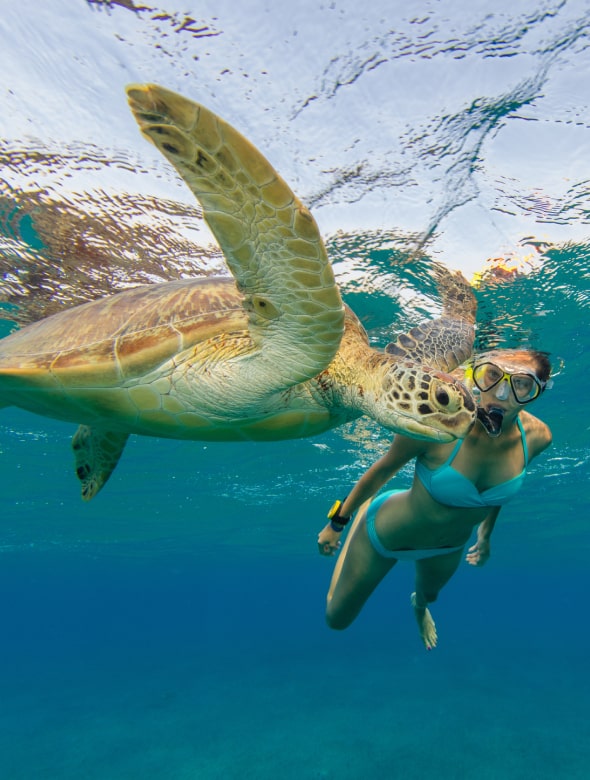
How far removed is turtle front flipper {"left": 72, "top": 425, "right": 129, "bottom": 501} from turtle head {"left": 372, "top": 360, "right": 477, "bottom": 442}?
3486 mm

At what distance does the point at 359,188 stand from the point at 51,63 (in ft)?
10.7

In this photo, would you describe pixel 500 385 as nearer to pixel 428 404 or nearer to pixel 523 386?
pixel 523 386

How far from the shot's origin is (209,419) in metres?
3.79

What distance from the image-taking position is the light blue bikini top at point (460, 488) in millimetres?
3900

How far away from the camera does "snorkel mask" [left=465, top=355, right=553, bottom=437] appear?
3506 mm

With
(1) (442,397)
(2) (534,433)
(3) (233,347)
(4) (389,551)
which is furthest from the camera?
(4) (389,551)

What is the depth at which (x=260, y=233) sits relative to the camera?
2262 millimetres

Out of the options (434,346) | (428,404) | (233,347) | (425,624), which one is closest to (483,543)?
(425,624)

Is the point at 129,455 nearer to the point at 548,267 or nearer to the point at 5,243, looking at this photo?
the point at 5,243

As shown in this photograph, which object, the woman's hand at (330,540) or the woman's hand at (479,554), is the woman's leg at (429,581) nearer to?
the woman's hand at (479,554)

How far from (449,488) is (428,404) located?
4.75ft

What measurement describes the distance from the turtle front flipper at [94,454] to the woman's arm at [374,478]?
2.53 metres

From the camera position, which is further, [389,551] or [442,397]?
[389,551]

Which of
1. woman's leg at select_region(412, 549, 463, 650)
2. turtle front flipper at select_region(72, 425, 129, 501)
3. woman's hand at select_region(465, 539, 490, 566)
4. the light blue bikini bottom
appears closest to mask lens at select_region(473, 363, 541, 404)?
the light blue bikini bottom
